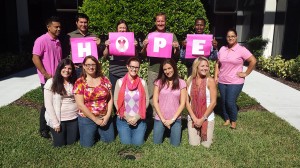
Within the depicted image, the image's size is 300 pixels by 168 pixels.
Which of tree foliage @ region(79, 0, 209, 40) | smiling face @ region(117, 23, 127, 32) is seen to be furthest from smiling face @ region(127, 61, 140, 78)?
tree foliage @ region(79, 0, 209, 40)

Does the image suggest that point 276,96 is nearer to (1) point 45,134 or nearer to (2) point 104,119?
(2) point 104,119

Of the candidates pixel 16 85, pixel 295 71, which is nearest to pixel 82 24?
pixel 16 85

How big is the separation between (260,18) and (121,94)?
943 centimetres

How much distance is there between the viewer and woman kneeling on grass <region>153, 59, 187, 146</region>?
4332 millimetres

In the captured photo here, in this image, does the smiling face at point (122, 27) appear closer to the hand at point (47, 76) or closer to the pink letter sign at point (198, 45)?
the pink letter sign at point (198, 45)

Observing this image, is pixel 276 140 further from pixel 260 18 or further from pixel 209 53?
pixel 260 18

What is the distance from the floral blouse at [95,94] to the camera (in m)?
4.17

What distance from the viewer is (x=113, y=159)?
13.1 ft

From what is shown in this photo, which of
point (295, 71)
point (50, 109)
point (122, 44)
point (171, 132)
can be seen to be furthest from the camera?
point (295, 71)

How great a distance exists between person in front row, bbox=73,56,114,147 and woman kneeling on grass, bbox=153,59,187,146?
28.7 inches

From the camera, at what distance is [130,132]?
4512 mm

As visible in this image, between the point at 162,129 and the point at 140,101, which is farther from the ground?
the point at 140,101

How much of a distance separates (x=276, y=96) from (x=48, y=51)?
5.88 meters

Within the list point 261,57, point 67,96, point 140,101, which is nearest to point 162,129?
point 140,101
